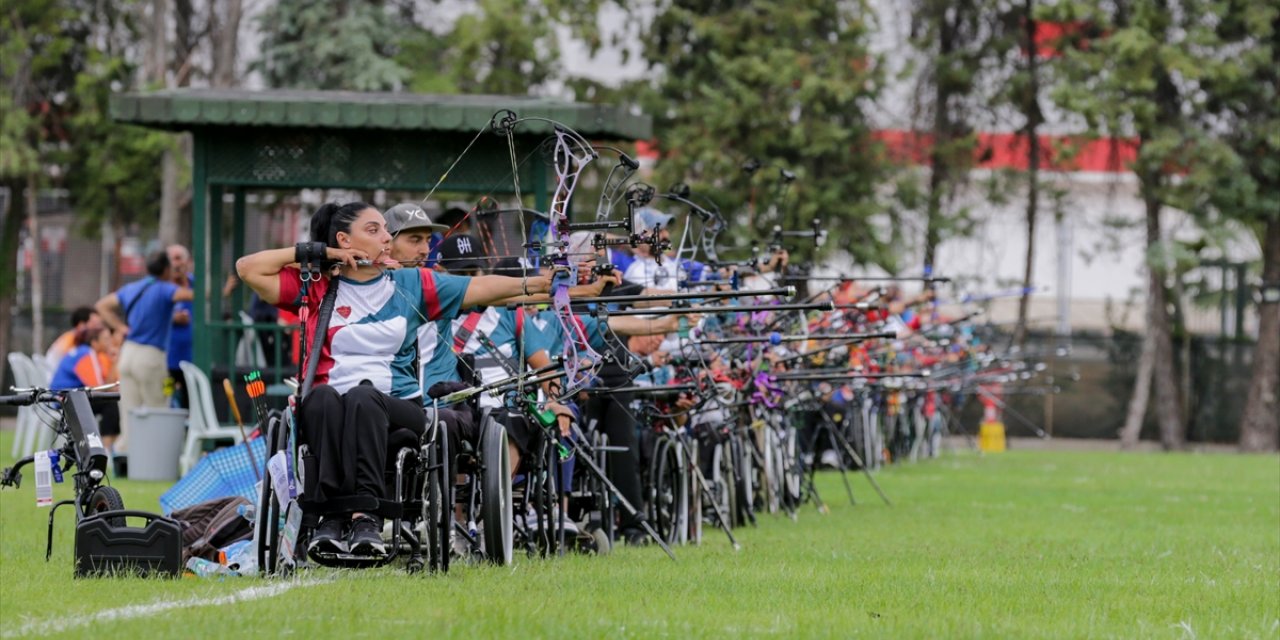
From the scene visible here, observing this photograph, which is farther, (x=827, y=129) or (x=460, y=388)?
(x=827, y=129)

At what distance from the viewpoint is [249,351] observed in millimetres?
19953

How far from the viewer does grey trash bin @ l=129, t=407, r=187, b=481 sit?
18391 mm

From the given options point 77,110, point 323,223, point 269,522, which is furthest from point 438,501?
point 77,110

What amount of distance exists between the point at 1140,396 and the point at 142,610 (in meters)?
29.8

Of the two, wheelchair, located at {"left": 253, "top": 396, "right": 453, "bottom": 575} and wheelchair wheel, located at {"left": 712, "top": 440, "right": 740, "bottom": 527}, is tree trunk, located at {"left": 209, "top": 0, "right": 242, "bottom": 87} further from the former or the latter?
wheelchair, located at {"left": 253, "top": 396, "right": 453, "bottom": 575}

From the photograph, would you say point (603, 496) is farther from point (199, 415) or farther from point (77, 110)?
point (77, 110)

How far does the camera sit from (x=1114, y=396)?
122 feet

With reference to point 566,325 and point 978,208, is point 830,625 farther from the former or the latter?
point 978,208

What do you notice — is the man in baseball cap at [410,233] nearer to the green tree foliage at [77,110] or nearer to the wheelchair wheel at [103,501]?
the wheelchair wheel at [103,501]

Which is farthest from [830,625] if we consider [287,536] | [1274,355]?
[1274,355]

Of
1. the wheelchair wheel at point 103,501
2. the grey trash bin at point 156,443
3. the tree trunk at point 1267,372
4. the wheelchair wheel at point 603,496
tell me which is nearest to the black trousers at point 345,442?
the wheelchair wheel at point 103,501

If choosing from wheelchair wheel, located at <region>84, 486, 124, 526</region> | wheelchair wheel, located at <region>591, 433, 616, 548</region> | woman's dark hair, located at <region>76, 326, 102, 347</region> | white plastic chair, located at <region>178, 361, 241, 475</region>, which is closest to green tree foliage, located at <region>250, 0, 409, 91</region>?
woman's dark hair, located at <region>76, 326, 102, 347</region>

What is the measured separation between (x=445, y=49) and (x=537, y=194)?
18.2 meters

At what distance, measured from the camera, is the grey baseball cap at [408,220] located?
416 inches
